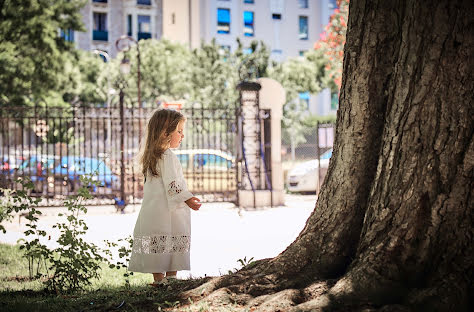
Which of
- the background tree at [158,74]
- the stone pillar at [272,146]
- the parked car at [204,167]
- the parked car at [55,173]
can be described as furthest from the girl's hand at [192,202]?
the background tree at [158,74]

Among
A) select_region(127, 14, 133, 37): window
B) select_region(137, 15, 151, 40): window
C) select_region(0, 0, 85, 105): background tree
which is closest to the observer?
select_region(0, 0, 85, 105): background tree

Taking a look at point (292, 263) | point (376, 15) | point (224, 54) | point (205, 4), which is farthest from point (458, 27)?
point (205, 4)

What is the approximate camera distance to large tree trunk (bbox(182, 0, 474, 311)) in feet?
11.2

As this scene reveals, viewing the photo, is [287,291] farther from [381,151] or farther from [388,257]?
[381,151]

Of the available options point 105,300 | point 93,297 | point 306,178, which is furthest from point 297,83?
point 105,300

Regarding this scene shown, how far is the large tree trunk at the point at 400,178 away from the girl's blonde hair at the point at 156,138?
150 cm

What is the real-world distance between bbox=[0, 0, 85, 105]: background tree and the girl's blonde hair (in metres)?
16.7

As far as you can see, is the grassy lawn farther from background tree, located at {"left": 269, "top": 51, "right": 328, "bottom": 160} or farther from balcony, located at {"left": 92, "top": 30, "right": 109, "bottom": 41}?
balcony, located at {"left": 92, "top": 30, "right": 109, "bottom": 41}

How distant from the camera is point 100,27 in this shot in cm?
5572

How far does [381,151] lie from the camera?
3760 millimetres

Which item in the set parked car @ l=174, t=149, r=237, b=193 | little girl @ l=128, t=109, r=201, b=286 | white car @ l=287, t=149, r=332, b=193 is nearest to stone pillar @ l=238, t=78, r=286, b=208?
parked car @ l=174, t=149, r=237, b=193

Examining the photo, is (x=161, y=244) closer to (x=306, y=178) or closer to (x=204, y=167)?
(x=204, y=167)

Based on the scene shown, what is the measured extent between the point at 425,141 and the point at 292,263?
1.17 meters

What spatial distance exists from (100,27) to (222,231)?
47.6 metres
